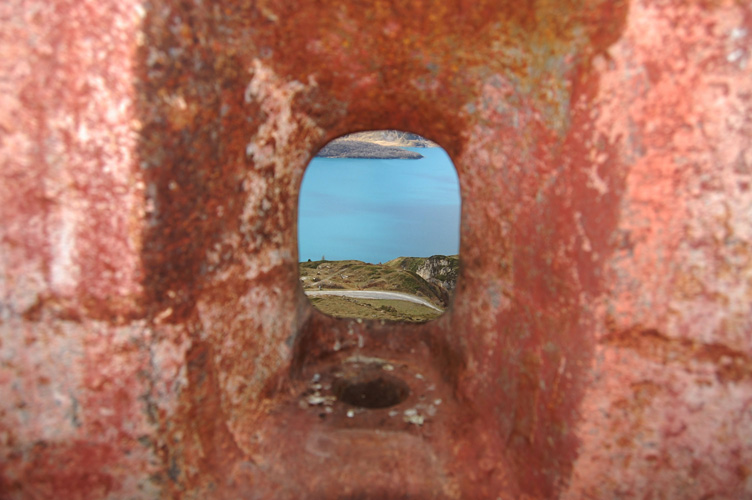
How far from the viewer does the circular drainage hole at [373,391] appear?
2.71 meters

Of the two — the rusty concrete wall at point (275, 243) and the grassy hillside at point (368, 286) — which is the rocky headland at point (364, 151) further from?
the rusty concrete wall at point (275, 243)

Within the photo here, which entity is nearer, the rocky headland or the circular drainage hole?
the circular drainage hole

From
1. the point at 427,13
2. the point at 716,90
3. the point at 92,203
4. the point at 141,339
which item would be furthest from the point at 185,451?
the point at 716,90

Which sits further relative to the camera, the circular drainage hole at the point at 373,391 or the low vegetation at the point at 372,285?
the low vegetation at the point at 372,285

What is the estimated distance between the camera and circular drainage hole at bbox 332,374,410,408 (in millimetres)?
2711

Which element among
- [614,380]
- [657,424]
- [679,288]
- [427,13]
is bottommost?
[657,424]

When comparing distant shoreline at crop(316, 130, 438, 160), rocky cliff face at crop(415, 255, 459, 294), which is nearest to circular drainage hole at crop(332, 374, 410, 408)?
rocky cliff face at crop(415, 255, 459, 294)

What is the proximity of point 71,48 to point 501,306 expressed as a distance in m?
1.83

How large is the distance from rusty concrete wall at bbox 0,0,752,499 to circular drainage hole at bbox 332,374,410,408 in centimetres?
37

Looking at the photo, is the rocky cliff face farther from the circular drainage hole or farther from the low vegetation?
the circular drainage hole

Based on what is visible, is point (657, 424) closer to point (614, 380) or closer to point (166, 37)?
point (614, 380)

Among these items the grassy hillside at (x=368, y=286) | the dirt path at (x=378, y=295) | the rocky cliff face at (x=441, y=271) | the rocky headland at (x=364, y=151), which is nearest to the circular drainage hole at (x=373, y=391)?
the grassy hillside at (x=368, y=286)

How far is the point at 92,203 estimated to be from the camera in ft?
5.21

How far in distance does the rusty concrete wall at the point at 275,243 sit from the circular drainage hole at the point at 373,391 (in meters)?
0.37
